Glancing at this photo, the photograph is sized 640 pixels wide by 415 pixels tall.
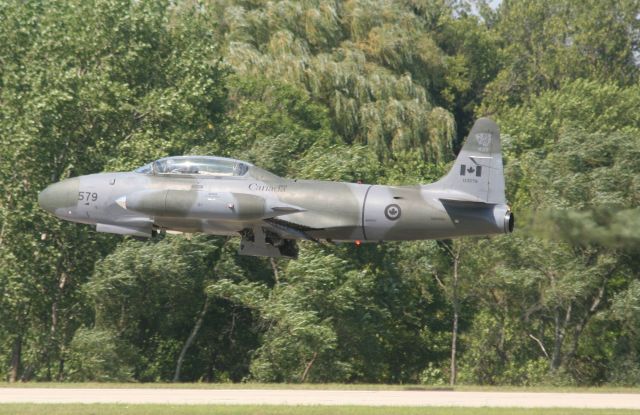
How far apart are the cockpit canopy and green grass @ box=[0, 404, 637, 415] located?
787cm

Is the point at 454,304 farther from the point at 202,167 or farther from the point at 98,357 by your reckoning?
the point at 202,167

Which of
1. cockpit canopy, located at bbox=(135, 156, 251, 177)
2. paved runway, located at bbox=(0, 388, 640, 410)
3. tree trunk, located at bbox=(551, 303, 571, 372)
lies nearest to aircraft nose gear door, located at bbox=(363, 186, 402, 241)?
cockpit canopy, located at bbox=(135, 156, 251, 177)

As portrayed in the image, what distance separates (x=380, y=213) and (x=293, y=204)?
2.27 m

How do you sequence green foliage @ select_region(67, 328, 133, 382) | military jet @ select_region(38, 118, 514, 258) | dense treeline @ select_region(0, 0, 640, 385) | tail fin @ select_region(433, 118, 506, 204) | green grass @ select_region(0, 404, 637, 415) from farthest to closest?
dense treeline @ select_region(0, 0, 640, 385)
green foliage @ select_region(67, 328, 133, 382)
military jet @ select_region(38, 118, 514, 258)
tail fin @ select_region(433, 118, 506, 204)
green grass @ select_region(0, 404, 637, 415)

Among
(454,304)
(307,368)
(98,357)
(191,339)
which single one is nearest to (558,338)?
(454,304)

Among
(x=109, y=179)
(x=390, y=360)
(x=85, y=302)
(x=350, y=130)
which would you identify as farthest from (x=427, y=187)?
(x=350, y=130)

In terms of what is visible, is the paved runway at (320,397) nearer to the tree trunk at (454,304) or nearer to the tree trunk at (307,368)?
the tree trunk at (307,368)

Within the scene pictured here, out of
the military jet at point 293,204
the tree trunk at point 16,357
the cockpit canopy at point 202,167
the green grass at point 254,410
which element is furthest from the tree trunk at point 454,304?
the green grass at point 254,410

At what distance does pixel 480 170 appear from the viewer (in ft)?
104

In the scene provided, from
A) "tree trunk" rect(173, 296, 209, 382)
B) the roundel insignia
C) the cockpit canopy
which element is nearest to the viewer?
the roundel insignia

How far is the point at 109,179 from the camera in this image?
1326 inches

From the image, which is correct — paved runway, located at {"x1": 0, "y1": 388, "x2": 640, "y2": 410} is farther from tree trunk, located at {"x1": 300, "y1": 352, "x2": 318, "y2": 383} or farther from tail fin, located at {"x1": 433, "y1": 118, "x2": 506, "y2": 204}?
tree trunk, located at {"x1": 300, "y1": 352, "x2": 318, "y2": 383}

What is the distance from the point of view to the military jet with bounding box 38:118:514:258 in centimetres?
3164

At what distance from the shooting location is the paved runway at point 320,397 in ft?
91.2
